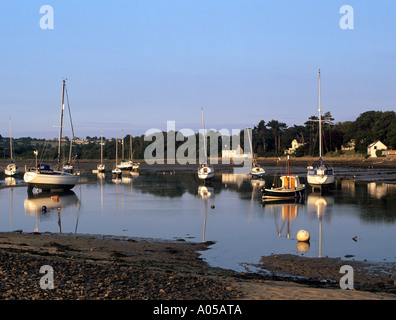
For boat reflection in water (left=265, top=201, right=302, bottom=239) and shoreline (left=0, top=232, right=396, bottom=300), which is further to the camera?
boat reflection in water (left=265, top=201, right=302, bottom=239)

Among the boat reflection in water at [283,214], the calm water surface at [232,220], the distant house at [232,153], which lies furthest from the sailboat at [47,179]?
the distant house at [232,153]

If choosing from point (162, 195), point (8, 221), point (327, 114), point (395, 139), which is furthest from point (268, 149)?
point (8, 221)

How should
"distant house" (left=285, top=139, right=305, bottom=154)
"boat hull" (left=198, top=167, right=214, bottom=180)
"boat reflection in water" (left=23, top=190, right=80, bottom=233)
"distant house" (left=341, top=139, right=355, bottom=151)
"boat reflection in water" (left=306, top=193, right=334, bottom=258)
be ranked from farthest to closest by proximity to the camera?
"distant house" (left=285, top=139, right=305, bottom=154), "distant house" (left=341, top=139, right=355, bottom=151), "boat hull" (left=198, top=167, right=214, bottom=180), "boat reflection in water" (left=23, top=190, right=80, bottom=233), "boat reflection in water" (left=306, top=193, right=334, bottom=258)

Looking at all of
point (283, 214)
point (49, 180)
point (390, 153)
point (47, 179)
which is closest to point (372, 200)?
point (283, 214)

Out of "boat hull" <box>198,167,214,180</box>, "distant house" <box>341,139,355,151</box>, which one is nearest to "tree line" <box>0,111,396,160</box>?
"distant house" <box>341,139,355,151</box>

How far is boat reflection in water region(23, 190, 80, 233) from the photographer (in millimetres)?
36947

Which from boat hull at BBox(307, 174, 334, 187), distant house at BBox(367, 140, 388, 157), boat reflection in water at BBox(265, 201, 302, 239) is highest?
distant house at BBox(367, 140, 388, 157)

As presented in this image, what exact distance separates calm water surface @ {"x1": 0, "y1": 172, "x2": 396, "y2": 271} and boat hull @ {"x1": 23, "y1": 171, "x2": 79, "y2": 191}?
1.78 metres

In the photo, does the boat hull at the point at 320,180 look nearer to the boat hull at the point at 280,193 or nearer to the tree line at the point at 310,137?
the boat hull at the point at 280,193

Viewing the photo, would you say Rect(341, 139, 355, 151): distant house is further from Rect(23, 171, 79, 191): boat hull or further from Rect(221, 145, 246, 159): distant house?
Rect(23, 171, 79, 191): boat hull

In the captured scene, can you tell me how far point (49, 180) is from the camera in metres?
53.7

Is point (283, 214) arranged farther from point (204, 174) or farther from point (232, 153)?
point (232, 153)
